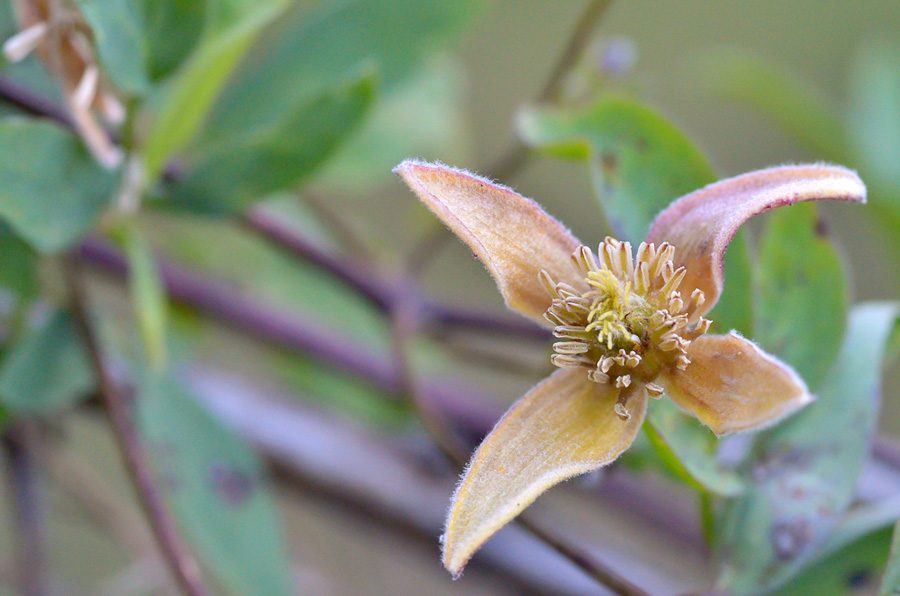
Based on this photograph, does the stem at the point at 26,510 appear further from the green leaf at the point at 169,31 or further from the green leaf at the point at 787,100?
the green leaf at the point at 787,100

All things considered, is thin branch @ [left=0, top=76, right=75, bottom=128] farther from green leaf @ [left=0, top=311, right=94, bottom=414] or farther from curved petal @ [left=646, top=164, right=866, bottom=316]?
curved petal @ [left=646, top=164, right=866, bottom=316]

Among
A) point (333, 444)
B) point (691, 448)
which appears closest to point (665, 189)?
point (691, 448)

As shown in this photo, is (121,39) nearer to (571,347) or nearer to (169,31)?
(169,31)

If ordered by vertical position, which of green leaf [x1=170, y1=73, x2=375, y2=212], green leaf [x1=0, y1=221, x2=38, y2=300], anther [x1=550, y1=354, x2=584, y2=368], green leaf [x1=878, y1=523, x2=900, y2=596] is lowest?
green leaf [x1=878, y1=523, x2=900, y2=596]

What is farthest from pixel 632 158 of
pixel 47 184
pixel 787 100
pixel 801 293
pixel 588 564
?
pixel 787 100

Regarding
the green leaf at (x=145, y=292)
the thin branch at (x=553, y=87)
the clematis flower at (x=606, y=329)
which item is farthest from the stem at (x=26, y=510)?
the clematis flower at (x=606, y=329)

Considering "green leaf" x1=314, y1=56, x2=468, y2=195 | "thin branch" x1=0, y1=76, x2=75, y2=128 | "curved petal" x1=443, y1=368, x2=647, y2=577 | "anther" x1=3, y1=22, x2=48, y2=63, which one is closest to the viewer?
"curved petal" x1=443, y1=368, x2=647, y2=577

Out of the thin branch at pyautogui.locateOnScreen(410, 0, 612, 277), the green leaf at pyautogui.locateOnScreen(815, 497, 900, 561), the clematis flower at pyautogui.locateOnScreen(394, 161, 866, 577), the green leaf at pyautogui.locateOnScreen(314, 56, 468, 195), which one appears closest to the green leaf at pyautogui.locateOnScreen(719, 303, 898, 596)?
the green leaf at pyautogui.locateOnScreen(815, 497, 900, 561)

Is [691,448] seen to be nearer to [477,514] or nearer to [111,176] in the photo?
[477,514]
